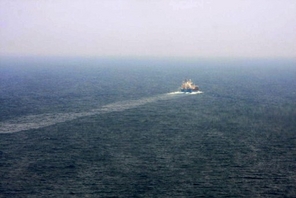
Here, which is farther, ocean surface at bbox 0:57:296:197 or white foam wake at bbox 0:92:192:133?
white foam wake at bbox 0:92:192:133

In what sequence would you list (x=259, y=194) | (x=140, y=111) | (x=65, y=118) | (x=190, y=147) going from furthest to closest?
(x=140, y=111)
(x=65, y=118)
(x=190, y=147)
(x=259, y=194)

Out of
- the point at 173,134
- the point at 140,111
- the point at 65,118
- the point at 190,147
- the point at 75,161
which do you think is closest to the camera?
the point at 75,161

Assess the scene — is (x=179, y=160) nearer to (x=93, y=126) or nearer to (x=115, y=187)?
(x=115, y=187)

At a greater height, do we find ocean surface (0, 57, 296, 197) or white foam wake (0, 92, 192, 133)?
white foam wake (0, 92, 192, 133)

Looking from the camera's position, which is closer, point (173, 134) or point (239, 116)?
point (173, 134)

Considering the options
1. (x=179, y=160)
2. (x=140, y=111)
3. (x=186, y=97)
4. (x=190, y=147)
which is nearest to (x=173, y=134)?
(x=190, y=147)

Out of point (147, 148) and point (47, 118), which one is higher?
point (47, 118)

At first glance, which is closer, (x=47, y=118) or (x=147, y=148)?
(x=147, y=148)

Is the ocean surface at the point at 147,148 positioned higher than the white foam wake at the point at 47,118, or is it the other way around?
the white foam wake at the point at 47,118

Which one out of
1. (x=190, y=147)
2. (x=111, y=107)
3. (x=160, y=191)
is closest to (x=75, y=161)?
(x=160, y=191)

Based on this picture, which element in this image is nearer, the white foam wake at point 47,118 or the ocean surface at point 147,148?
the ocean surface at point 147,148
